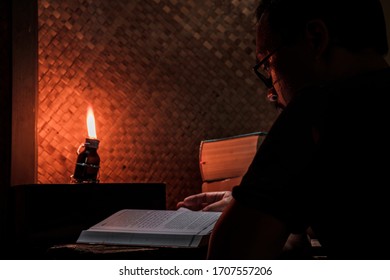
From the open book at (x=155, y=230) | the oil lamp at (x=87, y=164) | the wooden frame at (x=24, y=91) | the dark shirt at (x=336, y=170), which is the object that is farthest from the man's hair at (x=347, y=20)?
the wooden frame at (x=24, y=91)

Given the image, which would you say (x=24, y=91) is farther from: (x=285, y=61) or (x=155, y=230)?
(x=285, y=61)

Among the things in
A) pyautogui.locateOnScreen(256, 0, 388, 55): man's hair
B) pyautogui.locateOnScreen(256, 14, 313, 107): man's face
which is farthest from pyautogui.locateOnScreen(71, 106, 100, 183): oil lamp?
pyautogui.locateOnScreen(256, 0, 388, 55): man's hair

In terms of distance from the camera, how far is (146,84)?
1.76m

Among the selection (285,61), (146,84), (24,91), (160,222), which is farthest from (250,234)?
(146,84)

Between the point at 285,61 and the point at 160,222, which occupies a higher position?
the point at 285,61

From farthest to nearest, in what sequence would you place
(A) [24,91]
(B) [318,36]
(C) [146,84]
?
(C) [146,84] → (A) [24,91] → (B) [318,36]

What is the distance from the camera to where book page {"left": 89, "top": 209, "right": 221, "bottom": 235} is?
774 millimetres

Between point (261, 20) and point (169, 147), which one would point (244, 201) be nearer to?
point (261, 20)

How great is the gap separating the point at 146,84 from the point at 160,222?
39.8 inches

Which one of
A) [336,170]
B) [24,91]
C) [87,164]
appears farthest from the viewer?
[24,91]

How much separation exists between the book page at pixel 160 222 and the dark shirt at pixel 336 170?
11.8 inches

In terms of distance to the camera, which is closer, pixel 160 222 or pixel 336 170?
pixel 336 170

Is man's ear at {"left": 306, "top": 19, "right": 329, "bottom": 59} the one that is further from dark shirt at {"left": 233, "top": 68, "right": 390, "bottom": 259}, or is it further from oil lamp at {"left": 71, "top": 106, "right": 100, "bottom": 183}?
oil lamp at {"left": 71, "top": 106, "right": 100, "bottom": 183}
